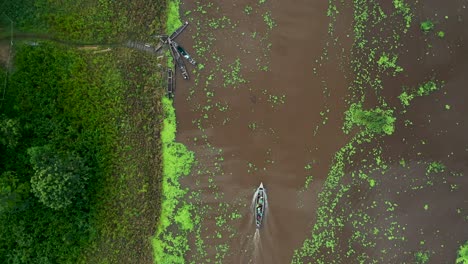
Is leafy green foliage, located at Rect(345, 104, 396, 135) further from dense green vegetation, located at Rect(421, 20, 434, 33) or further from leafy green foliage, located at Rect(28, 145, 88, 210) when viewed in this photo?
leafy green foliage, located at Rect(28, 145, 88, 210)

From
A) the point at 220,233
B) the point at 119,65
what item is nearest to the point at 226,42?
the point at 119,65

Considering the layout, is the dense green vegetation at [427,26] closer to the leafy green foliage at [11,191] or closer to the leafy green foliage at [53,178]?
the leafy green foliage at [53,178]

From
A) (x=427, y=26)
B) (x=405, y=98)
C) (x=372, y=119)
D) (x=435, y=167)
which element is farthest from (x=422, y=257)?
(x=427, y=26)

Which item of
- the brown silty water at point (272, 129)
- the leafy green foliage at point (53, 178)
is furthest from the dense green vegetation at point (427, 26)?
the leafy green foliage at point (53, 178)

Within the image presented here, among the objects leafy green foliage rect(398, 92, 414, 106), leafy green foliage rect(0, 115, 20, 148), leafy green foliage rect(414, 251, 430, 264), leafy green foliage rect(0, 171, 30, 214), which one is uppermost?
leafy green foliage rect(398, 92, 414, 106)

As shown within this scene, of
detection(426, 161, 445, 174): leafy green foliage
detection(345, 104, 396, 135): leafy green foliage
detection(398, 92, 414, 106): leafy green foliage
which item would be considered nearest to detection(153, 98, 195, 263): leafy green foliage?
detection(345, 104, 396, 135): leafy green foliage

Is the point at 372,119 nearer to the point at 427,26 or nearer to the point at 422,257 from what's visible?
the point at 427,26
